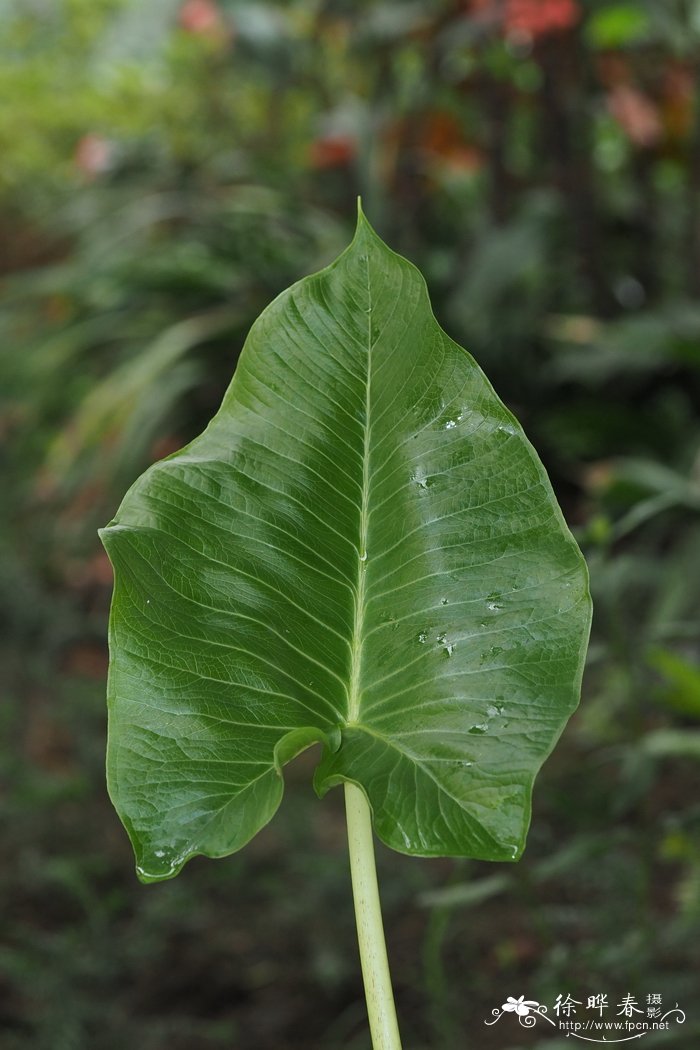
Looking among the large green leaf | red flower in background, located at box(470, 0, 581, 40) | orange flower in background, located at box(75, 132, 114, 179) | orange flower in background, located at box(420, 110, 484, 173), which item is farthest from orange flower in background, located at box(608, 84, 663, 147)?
the large green leaf

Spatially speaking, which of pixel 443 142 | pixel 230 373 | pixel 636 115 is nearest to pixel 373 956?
pixel 230 373

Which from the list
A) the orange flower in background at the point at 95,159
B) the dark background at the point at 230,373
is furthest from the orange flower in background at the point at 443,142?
the orange flower in background at the point at 95,159

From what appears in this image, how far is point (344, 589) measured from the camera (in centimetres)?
30

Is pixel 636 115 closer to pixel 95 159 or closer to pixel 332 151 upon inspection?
pixel 332 151

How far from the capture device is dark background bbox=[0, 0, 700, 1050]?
921 millimetres

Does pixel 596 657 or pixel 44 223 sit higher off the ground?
pixel 44 223

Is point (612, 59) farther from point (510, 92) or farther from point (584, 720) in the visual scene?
point (584, 720)

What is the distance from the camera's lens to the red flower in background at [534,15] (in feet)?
5.48

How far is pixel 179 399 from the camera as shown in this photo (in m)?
1.76

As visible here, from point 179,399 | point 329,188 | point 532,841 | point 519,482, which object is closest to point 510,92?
point 329,188

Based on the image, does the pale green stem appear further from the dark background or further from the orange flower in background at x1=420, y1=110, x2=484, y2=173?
the orange flower in background at x1=420, y1=110, x2=484, y2=173

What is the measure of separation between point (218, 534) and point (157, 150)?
93.6 inches

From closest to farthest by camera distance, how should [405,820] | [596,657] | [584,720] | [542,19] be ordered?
1. [405,820]
2. [596,657]
3. [584,720]
4. [542,19]

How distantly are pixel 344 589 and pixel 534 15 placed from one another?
161 centimetres
